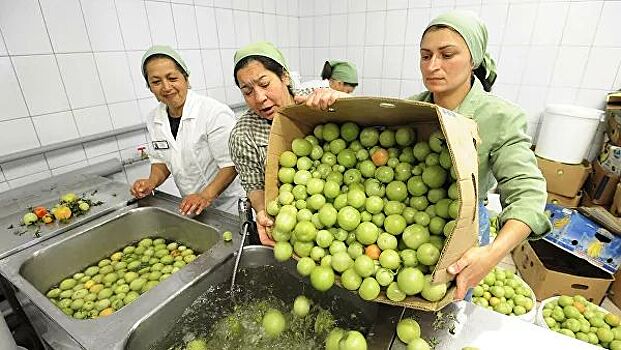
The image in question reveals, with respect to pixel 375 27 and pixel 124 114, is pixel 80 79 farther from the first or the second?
pixel 375 27

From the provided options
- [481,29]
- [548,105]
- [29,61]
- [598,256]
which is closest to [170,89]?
[29,61]

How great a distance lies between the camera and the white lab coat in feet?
6.29

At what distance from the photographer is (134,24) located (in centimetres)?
244

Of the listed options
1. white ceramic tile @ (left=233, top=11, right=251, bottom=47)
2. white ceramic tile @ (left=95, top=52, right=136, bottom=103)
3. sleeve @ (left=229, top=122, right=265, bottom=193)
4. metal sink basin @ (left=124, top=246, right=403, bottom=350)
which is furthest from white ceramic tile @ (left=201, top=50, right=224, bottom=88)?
metal sink basin @ (left=124, top=246, right=403, bottom=350)

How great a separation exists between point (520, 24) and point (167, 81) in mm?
3394

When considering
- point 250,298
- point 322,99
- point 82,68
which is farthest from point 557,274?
point 82,68

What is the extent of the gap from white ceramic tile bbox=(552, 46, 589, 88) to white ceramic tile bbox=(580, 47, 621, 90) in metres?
0.05

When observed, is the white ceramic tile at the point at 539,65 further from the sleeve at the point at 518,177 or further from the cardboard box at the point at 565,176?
the sleeve at the point at 518,177

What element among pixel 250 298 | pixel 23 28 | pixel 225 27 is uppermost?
pixel 225 27

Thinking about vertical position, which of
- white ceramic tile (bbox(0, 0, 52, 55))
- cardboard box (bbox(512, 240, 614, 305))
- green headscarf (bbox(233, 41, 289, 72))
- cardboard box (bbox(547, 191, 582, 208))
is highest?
white ceramic tile (bbox(0, 0, 52, 55))

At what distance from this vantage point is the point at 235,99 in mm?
3473

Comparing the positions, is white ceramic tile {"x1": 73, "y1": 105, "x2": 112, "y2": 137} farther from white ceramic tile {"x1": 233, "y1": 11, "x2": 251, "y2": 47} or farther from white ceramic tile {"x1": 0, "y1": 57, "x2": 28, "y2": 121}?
white ceramic tile {"x1": 233, "y1": 11, "x2": 251, "y2": 47}

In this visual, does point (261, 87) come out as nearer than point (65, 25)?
Yes

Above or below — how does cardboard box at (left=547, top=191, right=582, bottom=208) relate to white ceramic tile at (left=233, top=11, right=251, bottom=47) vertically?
below
